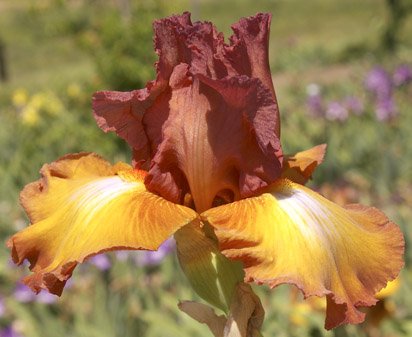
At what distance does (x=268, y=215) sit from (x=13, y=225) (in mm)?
3784

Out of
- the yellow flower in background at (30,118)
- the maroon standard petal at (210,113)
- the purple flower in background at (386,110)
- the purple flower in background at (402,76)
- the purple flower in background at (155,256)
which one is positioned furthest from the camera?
the yellow flower in background at (30,118)

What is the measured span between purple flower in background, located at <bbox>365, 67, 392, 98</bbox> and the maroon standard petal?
178 inches

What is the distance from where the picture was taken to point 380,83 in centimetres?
541

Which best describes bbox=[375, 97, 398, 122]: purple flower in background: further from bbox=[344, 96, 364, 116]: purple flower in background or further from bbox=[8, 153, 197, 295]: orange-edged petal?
bbox=[8, 153, 197, 295]: orange-edged petal

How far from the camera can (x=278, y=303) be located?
237 centimetres

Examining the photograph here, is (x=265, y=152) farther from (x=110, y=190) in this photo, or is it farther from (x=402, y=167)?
(x=402, y=167)

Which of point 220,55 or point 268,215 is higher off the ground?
point 220,55

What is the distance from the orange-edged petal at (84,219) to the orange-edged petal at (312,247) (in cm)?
8

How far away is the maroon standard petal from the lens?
914mm

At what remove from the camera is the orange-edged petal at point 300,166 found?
0.99m

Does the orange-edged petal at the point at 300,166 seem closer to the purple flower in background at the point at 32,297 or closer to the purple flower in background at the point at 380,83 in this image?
the purple flower in background at the point at 32,297

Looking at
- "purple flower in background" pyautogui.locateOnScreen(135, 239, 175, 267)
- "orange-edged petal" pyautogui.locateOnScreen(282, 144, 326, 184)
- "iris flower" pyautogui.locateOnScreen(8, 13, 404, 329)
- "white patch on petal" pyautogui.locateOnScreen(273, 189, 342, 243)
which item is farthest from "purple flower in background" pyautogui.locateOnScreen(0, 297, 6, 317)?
"white patch on petal" pyautogui.locateOnScreen(273, 189, 342, 243)

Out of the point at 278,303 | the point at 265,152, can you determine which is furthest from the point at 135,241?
the point at 278,303

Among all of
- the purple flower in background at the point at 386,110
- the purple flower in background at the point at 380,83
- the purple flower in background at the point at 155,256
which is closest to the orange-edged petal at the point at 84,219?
the purple flower in background at the point at 155,256
